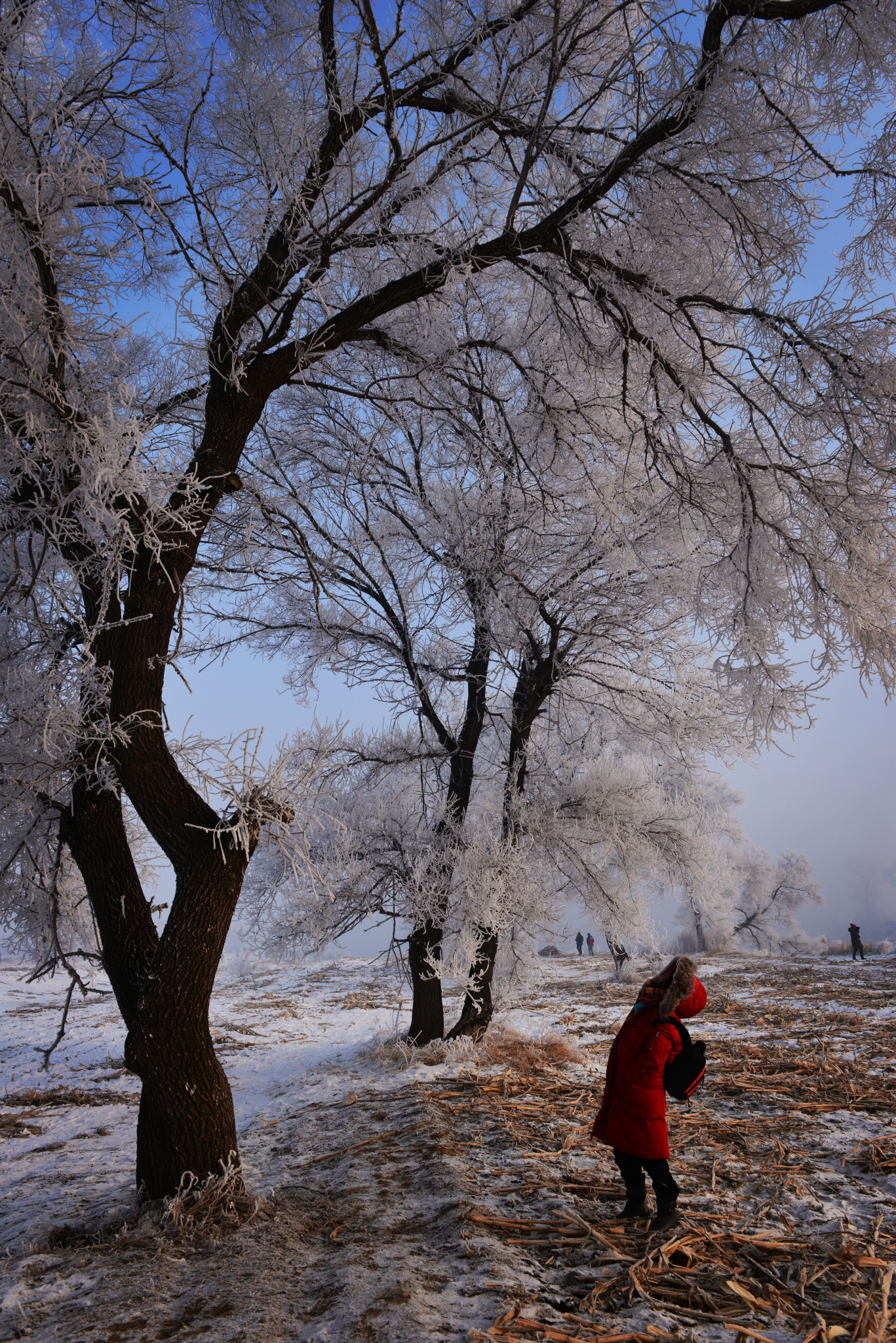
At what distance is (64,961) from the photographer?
4.25 m

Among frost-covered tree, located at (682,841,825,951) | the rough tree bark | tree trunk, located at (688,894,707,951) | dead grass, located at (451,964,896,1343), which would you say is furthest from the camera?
frost-covered tree, located at (682,841,825,951)

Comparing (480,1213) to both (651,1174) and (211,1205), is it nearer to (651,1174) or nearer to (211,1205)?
(651,1174)

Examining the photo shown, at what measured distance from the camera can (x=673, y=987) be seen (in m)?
3.10

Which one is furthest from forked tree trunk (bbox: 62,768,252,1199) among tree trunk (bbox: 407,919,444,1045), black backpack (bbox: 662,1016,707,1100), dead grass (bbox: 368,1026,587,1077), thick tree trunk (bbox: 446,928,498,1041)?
thick tree trunk (bbox: 446,928,498,1041)

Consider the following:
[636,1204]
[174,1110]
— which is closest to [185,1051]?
[174,1110]

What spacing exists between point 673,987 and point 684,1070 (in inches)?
14.4

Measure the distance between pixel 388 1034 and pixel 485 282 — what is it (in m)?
8.95

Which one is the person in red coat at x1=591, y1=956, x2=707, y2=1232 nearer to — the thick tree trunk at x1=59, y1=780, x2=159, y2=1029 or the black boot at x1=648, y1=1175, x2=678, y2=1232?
the black boot at x1=648, y1=1175, x2=678, y2=1232

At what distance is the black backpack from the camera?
305 centimetres

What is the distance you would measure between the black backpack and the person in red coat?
3cm

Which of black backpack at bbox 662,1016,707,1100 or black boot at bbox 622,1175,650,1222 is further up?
black backpack at bbox 662,1016,707,1100

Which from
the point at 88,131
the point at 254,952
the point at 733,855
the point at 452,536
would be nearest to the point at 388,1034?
the point at 254,952

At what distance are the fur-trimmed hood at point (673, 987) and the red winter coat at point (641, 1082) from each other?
2 cm

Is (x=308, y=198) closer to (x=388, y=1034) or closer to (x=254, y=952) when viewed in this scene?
(x=254, y=952)
